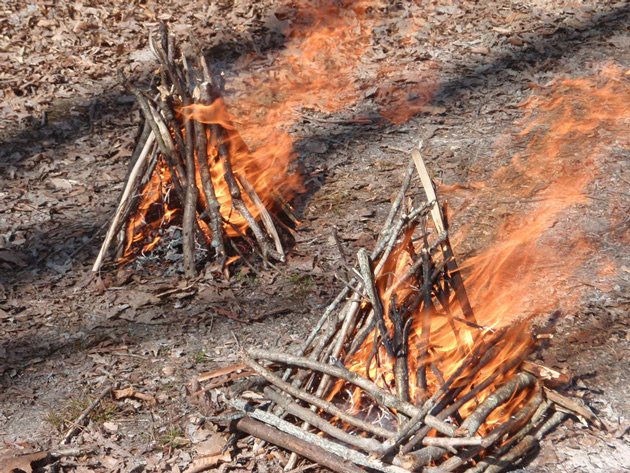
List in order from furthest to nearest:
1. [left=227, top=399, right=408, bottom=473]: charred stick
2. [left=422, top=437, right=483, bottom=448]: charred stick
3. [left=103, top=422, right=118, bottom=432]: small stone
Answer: [left=103, top=422, right=118, bottom=432]: small stone → [left=227, top=399, right=408, bottom=473]: charred stick → [left=422, top=437, right=483, bottom=448]: charred stick

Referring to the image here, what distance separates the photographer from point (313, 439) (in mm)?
3496

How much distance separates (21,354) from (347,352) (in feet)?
7.71

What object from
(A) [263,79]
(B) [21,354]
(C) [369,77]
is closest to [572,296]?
(B) [21,354]

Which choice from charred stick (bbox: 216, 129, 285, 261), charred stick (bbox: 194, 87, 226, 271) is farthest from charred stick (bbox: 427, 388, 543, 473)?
charred stick (bbox: 194, 87, 226, 271)

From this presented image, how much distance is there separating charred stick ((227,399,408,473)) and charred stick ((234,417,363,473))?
2cm

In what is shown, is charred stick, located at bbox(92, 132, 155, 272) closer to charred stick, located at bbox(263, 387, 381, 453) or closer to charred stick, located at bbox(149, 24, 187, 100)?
charred stick, located at bbox(149, 24, 187, 100)

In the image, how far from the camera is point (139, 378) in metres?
4.39

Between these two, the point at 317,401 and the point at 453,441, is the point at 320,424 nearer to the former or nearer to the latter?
the point at 317,401

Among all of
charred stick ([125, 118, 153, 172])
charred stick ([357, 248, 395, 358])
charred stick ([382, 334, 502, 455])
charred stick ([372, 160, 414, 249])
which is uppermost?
charred stick ([125, 118, 153, 172])

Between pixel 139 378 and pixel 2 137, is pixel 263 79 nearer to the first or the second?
pixel 2 137

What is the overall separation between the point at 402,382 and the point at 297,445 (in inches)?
24.6

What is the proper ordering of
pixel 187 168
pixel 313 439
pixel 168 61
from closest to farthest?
pixel 313 439 → pixel 168 61 → pixel 187 168

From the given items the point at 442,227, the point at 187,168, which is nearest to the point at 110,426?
the point at 187,168

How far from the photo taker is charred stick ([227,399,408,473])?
3.19m
